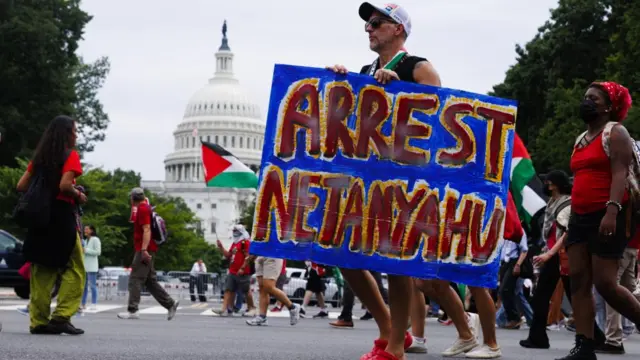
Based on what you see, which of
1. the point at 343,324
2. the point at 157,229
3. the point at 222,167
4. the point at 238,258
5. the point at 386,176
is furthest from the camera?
the point at 238,258

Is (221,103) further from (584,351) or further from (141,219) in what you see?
(584,351)

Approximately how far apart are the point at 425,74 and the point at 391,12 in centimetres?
35

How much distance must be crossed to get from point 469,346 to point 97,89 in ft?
210

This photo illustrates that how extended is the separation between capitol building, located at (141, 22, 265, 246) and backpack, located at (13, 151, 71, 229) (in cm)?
15538

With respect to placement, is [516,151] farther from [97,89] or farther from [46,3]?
[97,89]

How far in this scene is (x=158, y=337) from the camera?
33.7 feet

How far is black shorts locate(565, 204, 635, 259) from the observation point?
7441 millimetres

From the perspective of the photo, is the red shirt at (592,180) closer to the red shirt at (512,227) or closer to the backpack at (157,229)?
the red shirt at (512,227)

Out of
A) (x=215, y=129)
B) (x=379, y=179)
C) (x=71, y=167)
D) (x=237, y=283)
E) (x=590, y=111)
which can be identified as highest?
(x=215, y=129)

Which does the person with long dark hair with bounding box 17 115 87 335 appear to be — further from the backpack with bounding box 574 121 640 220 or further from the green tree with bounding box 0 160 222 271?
the green tree with bounding box 0 160 222 271

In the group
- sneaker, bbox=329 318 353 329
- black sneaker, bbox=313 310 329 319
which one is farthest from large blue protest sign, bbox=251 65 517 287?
black sneaker, bbox=313 310 329 319

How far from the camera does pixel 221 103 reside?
18162 cm

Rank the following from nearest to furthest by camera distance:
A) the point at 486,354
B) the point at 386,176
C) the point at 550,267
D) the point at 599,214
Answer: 1. the point at 386,176
2. the point at 599,214
3. the point at 486,354
4. the point at 550,267

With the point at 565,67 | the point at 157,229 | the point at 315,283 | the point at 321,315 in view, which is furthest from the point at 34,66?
the point at 157,229
